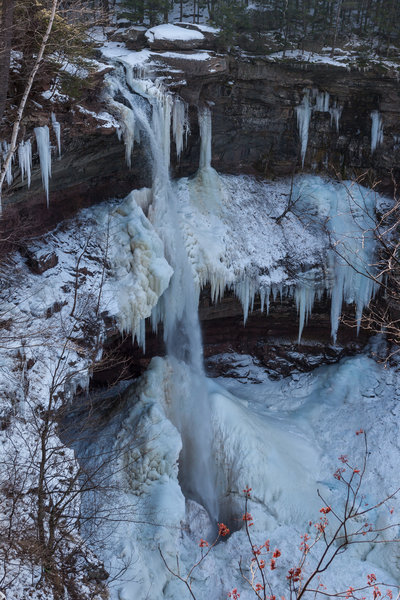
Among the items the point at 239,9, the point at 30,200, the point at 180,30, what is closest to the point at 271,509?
the point at 30,200

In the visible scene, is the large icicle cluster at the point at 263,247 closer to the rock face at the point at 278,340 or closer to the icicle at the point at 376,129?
the rock face at the point at 278,340

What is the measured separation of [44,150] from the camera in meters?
11.2

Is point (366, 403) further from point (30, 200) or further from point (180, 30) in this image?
point (180, 30)

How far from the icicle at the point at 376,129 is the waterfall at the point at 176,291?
A: 693 centimetres

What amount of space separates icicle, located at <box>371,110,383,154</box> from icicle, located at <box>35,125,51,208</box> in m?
11.7

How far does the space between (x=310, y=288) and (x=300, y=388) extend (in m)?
3.33

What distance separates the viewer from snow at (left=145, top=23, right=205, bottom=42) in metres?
14.7

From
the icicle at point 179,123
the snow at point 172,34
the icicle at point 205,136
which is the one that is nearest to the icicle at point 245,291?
the icicle at point 205,136

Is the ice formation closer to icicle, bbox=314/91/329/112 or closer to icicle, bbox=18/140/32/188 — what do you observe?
icicle, bbox=314/91/329/112

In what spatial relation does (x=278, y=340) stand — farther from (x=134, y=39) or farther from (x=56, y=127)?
(x=134, y=39)

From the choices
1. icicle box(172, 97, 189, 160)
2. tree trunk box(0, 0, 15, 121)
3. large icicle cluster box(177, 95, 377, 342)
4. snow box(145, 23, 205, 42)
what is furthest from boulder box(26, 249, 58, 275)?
snow box(145, 23, 205, 42)

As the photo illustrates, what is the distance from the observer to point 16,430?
27.0 ft

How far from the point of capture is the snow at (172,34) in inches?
580

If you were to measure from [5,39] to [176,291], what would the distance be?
7547 millimetres
